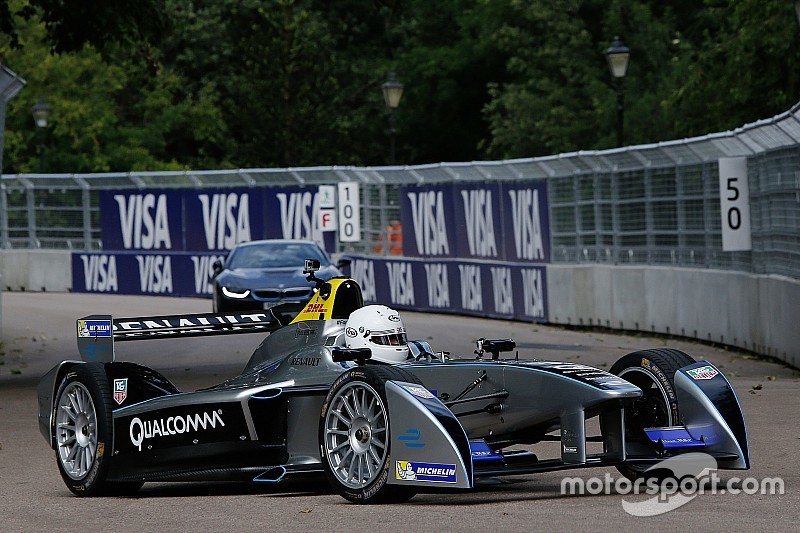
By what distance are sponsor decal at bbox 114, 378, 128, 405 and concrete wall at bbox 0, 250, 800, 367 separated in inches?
367

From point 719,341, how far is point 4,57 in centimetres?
3993

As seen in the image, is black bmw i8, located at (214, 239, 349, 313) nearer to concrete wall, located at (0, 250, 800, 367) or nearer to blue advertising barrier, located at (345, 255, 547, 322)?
blue advertising barrier, located at (345, 255, 547, 322)

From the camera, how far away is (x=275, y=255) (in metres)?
27.1

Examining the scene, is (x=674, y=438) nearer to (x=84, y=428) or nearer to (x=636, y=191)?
(x=84, y=428)

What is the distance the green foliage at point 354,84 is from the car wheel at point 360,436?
36.0 meters

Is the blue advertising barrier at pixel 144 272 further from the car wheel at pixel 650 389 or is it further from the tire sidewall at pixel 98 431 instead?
the car wheel at pixel 650 389

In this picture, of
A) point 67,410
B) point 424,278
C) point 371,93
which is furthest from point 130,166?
point 67,410

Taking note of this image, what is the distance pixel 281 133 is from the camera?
6825cm

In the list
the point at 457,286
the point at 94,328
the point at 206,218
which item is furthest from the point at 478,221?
the point at 94,328

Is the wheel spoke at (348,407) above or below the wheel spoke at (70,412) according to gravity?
above

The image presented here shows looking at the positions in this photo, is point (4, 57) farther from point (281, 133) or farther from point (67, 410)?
point (67, 410)

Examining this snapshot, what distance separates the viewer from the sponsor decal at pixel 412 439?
28.7 ft

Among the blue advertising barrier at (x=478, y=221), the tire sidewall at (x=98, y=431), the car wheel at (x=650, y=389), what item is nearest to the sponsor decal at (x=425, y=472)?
the car wheel at (x=650, y=389)

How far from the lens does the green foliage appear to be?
189 feet
